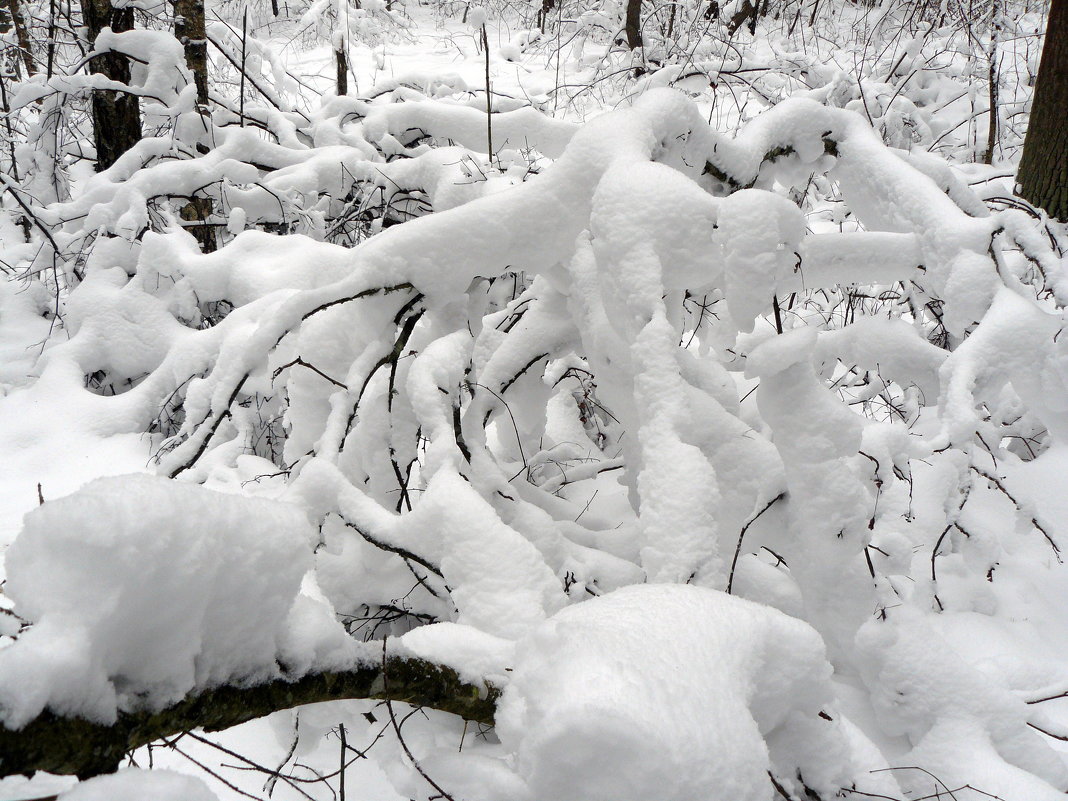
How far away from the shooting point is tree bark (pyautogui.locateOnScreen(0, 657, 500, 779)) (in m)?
0.64

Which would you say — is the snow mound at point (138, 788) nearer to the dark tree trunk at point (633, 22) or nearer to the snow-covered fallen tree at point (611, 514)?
the snow-covered fallen tree at point (611, 514)

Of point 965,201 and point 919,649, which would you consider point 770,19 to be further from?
point 919,649

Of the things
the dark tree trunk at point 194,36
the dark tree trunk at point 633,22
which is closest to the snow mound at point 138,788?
the dark tree trunk at point 194,36

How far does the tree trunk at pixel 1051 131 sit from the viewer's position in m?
4.58

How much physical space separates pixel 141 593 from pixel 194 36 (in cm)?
503

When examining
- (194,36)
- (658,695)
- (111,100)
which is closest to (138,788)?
(658,695)

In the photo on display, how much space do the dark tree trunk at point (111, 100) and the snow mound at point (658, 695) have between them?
461 cm

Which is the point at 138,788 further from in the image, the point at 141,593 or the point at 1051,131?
the point at 1051,131

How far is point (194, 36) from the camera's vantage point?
4.59 metres

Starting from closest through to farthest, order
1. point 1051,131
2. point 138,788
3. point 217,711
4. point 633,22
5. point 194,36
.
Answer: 1. point 138,788
2. point 217,711
3. point 194,36
4. point 1051,131
5. point 633,22

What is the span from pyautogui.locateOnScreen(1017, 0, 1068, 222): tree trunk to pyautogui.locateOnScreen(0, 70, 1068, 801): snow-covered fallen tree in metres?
2.73

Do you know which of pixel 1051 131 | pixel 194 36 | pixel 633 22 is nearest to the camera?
pixel 194 36

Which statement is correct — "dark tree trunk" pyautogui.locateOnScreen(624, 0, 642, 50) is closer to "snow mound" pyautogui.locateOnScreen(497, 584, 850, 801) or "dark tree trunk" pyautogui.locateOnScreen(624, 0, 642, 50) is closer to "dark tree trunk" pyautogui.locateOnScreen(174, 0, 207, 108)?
"dark tree trunk" pyautogui.locateOnScreen(174, 0, 207, 108)

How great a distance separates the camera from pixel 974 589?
7.53ft
